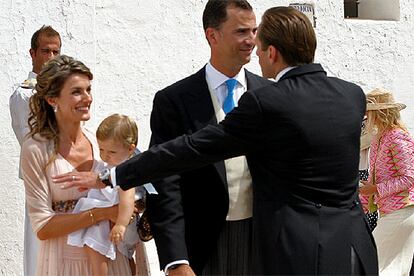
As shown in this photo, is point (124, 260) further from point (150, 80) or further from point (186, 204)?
point (150, 80)

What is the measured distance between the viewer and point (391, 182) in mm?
5906

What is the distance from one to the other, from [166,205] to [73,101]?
73cm

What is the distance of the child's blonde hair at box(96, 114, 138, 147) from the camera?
163 inches

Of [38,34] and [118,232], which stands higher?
[38,34]

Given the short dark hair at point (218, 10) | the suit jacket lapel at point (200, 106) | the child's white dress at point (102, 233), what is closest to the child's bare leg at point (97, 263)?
the child's white dress at point (102, 233)

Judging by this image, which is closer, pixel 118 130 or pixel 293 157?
pixel 293 157

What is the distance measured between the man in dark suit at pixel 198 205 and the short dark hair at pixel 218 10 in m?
0.36

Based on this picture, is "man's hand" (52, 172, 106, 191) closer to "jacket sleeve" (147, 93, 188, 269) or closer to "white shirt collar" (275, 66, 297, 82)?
"jacket sleeve" (147, 93, 188, 269)

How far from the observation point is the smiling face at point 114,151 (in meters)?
4.14

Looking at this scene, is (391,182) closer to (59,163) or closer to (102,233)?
(102,233)

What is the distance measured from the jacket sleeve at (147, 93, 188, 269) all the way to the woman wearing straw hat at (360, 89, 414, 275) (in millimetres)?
2359

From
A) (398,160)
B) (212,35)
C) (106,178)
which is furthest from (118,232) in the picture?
(398,160)

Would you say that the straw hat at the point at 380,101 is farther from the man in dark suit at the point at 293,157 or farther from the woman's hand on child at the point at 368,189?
the man in dark suit at the point at 293,157

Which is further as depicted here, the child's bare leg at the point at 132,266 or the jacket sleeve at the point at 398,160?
the jacket sleeve at the point at 398,160
